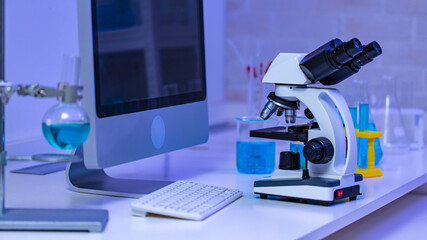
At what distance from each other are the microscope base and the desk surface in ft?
0.06

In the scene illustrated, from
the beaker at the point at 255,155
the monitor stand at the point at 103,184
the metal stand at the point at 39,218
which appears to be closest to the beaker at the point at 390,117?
the beaker at the point at 255,155

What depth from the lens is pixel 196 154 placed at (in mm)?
1909

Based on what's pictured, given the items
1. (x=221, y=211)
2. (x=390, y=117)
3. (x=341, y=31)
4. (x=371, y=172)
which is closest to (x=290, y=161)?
(x=221, y=211)

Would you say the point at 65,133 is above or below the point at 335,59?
below

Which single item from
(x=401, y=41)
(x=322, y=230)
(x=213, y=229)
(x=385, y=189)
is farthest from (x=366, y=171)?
(x=401, y=41)

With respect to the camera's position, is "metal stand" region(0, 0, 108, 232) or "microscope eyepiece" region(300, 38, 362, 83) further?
"microscope eyepiece" region(300, 38, 362, 83)

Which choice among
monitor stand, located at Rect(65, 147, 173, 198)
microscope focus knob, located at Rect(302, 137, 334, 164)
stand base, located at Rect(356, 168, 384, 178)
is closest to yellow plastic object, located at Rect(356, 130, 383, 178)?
stand base, located at Rect(356, 168, 384, 178)

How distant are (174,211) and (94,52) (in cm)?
33

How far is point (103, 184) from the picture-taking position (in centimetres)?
139

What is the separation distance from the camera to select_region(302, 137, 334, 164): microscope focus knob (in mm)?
1226

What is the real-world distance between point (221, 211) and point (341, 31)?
149cm

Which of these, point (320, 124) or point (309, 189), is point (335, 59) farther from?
point (309, 189)

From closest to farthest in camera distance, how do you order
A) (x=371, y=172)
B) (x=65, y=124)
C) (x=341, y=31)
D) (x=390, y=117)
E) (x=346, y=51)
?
(x=65, y=124) < (x=346, y=51) < (x=371, y=172) < (x=390, y=117) < (x=341, y=31)

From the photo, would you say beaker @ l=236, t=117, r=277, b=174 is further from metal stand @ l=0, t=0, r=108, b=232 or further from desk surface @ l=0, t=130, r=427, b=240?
metal stand @ l=0, t=0, r=108, b=232
